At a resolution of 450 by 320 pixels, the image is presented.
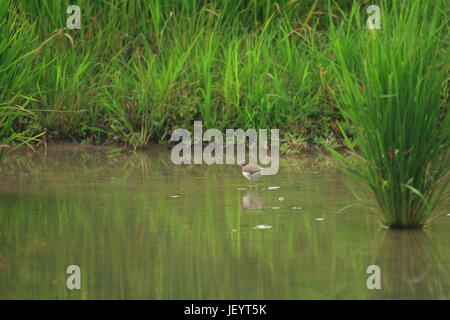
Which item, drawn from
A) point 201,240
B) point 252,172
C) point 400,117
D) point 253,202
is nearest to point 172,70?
point 252,172

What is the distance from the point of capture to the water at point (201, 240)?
5414 mm

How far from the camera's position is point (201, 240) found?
6.53 metres

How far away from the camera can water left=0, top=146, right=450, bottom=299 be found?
541 centimetres

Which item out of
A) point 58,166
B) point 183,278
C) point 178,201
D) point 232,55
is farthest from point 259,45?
point 183,278

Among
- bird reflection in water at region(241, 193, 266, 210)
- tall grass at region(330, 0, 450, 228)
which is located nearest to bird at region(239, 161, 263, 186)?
bird reflection in water at region(241, 193, 266, 210)

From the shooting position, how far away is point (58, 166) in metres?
9.88

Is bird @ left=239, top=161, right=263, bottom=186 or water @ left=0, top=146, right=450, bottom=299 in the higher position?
bird @ left=239, top=161, right=263, bottom=186

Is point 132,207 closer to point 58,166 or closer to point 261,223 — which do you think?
point 261,223

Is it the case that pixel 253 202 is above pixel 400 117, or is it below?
below

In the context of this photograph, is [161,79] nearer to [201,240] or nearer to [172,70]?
[172,70]

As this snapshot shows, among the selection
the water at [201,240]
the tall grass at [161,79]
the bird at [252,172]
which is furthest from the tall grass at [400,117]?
the tall grass at [161,79]

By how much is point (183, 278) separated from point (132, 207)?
2234 millimetres

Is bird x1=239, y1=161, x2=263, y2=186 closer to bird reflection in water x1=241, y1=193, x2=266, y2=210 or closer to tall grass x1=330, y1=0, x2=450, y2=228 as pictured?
bird reflection in water x1=241, y1=193, x2=266, y2=210

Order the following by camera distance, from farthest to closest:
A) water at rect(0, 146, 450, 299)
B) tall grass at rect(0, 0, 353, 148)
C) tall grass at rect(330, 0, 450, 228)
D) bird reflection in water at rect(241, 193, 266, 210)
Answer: tall grass at rect(0, 0, 353, 148) < bird reflection in water at rect(241, 193, 266, 210) < tall grass at rect(330, 0, 450, 228) < water at rect(0, 146, 450, 299)
